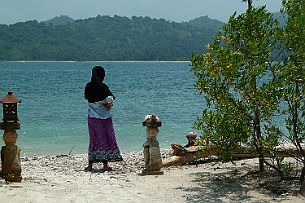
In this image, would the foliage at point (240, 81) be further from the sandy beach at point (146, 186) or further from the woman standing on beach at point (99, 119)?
the woman standing on beach at point (99, 119)

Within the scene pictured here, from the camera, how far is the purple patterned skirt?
9716 mm

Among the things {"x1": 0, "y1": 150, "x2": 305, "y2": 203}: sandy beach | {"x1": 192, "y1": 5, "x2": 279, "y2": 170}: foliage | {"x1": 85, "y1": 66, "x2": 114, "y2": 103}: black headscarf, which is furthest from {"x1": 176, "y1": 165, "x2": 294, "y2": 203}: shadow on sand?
{"x1": 85, "y1": 66, "x2": 114, "y2": 103}: black headscarf

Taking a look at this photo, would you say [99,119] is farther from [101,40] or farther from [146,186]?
[101,40]

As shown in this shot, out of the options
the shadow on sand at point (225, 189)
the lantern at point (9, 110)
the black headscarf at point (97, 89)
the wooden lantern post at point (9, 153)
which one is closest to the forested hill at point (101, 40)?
the black headscarf at point (97, 89)

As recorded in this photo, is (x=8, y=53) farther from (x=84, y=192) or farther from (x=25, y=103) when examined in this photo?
(x=84, y=192)

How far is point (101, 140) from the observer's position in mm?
9742

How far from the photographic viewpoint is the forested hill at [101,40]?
154875 mm

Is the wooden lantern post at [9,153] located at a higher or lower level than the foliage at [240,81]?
lower

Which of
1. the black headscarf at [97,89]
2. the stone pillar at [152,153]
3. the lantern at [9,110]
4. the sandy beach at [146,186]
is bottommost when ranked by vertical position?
the sandy beach at [146,186]

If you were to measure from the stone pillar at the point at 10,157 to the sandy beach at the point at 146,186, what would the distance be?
0.46ft

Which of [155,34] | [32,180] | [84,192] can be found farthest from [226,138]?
[155,34]

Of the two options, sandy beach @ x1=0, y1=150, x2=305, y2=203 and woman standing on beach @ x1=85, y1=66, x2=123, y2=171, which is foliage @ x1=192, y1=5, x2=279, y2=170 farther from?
woman standing on beach @ x1=85, y1=66, x2=123, y2=171

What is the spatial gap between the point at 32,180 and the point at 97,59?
14792 centimetres

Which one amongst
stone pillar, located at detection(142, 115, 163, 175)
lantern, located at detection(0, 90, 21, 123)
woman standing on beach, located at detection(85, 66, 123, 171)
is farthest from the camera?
woman standing on beach, located at detection(85, 66, 123, 171)
